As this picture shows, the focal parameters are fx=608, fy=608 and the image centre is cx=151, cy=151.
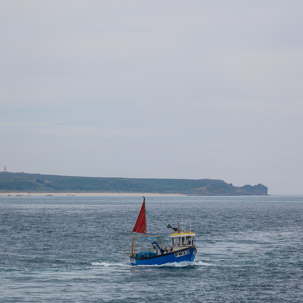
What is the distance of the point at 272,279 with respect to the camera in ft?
199

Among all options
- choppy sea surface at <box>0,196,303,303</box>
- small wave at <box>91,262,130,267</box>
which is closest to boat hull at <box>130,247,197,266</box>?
choppy sea surface at <box>0,196,303,303</box>

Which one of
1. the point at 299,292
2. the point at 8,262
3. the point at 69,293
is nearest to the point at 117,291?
the point at 69,293

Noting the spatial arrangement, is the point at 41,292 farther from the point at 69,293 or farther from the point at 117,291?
the point at 117,291

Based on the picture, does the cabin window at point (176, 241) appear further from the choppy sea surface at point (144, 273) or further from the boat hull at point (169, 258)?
the choppy sea surface at point (144, 273)

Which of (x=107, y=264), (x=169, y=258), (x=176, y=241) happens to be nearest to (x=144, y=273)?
(x=169, y=258)

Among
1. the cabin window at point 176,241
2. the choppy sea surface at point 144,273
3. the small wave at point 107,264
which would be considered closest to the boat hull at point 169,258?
the choppy sea surface at point 144,273

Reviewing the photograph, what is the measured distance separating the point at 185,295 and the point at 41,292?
12600 mm

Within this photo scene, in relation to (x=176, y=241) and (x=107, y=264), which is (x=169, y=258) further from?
(x=107, y=264)

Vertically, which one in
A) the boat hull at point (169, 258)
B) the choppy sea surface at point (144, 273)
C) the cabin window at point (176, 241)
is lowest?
the choppy sea surface at point (144, 273)

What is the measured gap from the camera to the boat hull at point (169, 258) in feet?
226

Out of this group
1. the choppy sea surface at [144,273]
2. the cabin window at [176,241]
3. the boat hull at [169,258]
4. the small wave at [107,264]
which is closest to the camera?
the choppy sea surface at [144,273]

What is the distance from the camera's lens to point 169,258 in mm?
68812

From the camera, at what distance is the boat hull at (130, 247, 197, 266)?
226 feet

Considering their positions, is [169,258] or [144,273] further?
[169,258]
